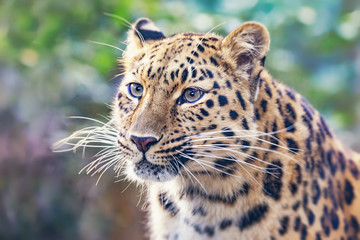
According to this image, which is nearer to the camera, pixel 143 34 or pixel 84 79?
pixel 143 34

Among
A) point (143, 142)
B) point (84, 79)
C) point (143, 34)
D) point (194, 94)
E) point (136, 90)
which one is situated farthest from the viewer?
point (84, 79)

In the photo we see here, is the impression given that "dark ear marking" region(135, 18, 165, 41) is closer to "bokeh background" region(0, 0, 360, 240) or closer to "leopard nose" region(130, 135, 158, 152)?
"bokeh background" region(0, 0, 360, 240)

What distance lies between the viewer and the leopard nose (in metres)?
1.75

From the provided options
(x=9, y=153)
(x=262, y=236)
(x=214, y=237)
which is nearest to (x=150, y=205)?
(x=214, y=237)

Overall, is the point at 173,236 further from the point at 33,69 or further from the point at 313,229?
the point at 33,69

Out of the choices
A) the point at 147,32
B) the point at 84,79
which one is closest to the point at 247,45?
the point at 147,32

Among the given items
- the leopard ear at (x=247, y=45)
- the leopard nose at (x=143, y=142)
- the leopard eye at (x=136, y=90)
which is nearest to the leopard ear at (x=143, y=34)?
the leopard eye at (x=136, y=90)

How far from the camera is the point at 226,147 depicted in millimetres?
1860

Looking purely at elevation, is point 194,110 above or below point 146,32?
below

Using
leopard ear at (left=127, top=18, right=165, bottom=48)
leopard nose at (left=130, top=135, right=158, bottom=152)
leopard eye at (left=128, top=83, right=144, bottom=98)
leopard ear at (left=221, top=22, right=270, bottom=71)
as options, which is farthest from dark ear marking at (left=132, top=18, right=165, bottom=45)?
leopard nose at (left=130, top=135, right=158, bottom=152)

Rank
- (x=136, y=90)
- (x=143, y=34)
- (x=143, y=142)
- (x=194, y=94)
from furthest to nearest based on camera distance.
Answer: (x=143, y=34), (x=136, y=90), (x=194, y=94), (x=143, y=142)

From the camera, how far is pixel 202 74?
188 centimetres

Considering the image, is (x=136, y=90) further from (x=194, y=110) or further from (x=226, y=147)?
(x=226, y=147)

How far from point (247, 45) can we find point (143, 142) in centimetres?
60
